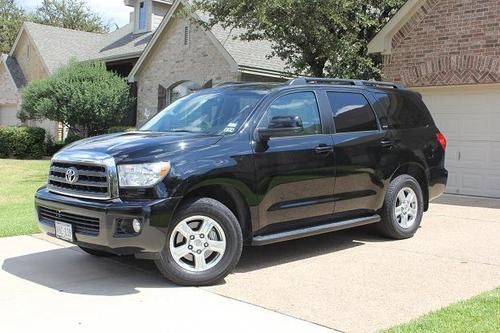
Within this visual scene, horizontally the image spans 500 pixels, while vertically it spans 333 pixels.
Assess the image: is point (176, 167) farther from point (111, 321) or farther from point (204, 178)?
point (111, 321)

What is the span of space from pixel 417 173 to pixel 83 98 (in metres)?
17.3

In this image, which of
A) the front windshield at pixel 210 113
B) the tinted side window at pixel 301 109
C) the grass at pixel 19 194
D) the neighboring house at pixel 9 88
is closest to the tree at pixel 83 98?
the grass at pixel 19 194

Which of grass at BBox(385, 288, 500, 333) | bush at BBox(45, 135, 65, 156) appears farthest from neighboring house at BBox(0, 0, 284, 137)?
grass at BBox(385, 288, 500, 333)

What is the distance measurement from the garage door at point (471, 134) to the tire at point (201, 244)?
8058 mm

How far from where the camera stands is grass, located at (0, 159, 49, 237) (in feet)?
28.2

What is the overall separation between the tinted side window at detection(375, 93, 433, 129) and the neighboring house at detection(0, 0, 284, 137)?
11372mm

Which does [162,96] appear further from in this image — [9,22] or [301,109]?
[9,22]

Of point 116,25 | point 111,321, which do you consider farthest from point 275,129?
point 116,25

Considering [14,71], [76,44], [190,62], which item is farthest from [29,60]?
[190,62]

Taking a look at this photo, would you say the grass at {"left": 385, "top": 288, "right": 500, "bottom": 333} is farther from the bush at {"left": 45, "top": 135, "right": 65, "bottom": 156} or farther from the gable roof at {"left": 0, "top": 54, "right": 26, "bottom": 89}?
the gable roof at {"left": 0, "top": 54, "right": 26, "bottom": 89}

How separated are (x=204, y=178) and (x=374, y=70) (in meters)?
10.4

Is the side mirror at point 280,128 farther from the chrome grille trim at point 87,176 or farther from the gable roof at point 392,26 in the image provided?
the gable roof at point 392,26

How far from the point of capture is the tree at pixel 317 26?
13398 millimetres

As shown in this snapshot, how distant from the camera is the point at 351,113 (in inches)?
287
